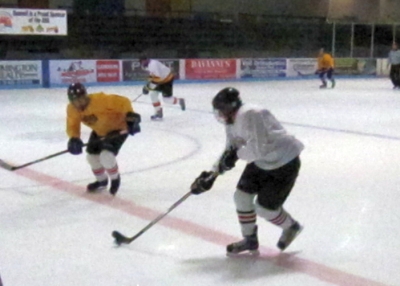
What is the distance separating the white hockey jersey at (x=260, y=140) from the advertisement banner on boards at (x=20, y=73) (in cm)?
1224

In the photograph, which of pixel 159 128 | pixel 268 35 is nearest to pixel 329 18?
pixel 268 35

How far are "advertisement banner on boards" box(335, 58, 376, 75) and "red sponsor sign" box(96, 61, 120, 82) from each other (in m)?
7.56

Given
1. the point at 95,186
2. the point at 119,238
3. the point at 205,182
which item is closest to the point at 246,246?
the point at 205,182

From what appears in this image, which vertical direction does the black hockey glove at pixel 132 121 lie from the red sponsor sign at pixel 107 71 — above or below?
above

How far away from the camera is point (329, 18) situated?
24.8 metres

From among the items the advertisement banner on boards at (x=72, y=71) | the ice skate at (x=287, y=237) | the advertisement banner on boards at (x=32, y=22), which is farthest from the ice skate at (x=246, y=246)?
the advertisement banner on boards at (x=32, y=22)

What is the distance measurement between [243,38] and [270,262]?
18.3 m

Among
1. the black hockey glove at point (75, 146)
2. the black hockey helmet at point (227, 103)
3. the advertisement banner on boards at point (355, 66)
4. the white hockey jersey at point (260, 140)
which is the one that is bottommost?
the advertisement banner on boards at point (355, 66)

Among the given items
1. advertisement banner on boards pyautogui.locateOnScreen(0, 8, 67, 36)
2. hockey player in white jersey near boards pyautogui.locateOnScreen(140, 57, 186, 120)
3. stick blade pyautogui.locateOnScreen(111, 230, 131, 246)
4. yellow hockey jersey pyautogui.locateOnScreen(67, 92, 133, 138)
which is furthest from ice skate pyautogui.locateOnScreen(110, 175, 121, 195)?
advertisement banner on boards pyautogui.locateOnScreen(0, 8, 67, 36)

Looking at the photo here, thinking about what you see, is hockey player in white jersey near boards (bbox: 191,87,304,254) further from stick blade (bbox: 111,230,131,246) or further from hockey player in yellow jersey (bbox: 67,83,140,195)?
hockey player in yellow jersey (bbox: 67,83,140,195)

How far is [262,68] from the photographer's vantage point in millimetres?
19391

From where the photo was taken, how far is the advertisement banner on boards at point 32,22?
1541 centimetres

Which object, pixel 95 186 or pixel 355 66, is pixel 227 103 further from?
pixel 355 66

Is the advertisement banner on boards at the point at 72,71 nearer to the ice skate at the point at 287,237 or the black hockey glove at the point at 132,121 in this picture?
the black hockey glove at the point at 132,121
